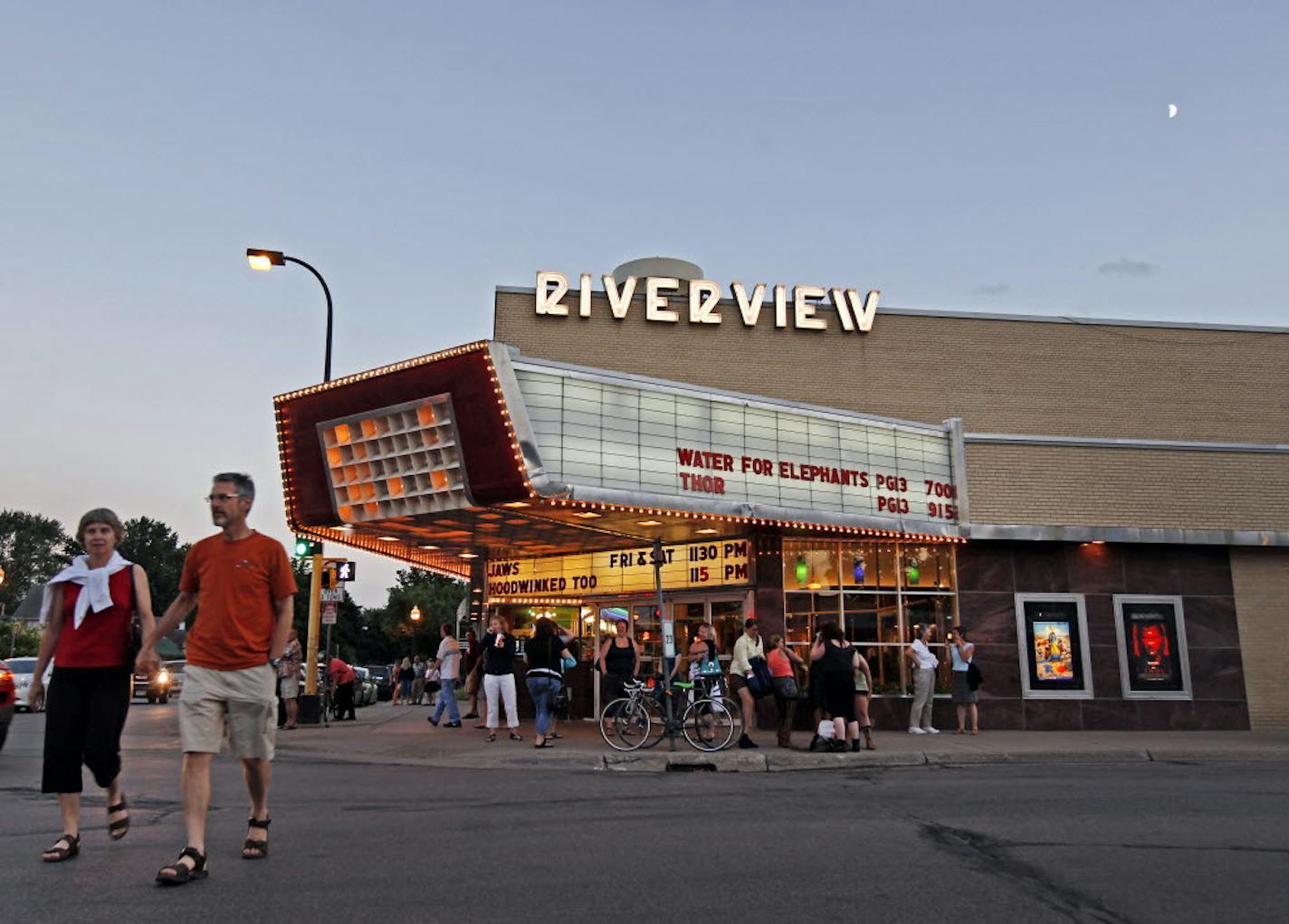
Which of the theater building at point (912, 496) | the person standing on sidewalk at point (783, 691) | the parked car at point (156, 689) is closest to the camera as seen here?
the person standing on sidewalk at point (783, 691)

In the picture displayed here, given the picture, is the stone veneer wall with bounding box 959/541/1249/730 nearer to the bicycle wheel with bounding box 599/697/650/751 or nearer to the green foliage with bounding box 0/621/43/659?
the bicycle wheel with bounding box 599/697/650/751

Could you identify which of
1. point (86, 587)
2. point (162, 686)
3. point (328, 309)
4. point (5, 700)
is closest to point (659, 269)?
point (328, 309)

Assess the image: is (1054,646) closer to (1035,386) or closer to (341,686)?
(1035,386)

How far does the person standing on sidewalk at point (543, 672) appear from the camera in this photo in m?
13.2

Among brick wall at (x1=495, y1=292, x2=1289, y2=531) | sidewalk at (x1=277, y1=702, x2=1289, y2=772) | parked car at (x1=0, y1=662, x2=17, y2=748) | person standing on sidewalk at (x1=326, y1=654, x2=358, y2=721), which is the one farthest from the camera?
person standing on sidewalk at (x1=326, y1=654, x2=358, y2=721)

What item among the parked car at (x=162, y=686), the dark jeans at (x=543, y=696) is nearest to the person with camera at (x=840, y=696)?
the dark jeans at (x=543, y=696)

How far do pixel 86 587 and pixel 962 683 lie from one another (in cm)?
1393

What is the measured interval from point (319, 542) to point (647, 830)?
1234cm

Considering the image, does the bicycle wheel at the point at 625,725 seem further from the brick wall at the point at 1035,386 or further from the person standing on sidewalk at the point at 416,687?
the person standing on sidewalk at the point at 416,687

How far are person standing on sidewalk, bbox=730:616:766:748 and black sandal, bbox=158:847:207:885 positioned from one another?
9.09m

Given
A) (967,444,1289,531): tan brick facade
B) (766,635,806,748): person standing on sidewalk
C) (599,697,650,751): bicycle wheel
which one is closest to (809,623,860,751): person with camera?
(766,635,806,748): person standing on sidewalk

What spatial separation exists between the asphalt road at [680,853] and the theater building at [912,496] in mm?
6843

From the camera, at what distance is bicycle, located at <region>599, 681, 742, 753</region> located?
43.0 feet

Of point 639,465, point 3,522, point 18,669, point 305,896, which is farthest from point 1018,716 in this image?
point 3,522
